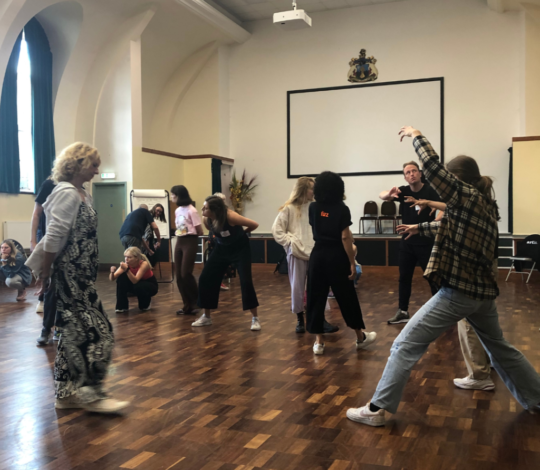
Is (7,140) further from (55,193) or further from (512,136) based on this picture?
(512,136)

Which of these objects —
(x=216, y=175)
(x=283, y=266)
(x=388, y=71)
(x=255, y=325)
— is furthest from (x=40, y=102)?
(x=255, y=325)

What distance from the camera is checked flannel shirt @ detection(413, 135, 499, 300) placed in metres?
2.33

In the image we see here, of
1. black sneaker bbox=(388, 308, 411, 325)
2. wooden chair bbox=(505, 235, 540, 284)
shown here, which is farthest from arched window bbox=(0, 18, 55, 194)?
wooden chair bbox=(505, 235, 540, 284)

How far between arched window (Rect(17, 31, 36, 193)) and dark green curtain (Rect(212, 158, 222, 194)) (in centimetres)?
412

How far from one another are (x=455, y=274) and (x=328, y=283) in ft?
4.63

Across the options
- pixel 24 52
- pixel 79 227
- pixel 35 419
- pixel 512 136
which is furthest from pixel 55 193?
pixel 512 136

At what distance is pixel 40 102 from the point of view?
1008 centimetres

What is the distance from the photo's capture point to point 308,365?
362cm

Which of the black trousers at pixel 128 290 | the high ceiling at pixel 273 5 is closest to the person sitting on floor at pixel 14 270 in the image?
the black trousers at pixel 128 290

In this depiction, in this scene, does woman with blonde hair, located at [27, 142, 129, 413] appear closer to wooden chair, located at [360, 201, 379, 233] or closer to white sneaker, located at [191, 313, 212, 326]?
white sneaker, located at [191, 313, 212, 326]

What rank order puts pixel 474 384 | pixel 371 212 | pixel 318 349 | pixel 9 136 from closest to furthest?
pixel 474 384 < pixel 318 349 < pixel 9 136 < pixel 371 212

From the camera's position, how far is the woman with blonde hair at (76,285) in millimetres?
2678

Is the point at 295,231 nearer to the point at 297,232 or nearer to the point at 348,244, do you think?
the point at 297,232

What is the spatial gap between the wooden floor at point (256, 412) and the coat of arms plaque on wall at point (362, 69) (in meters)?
8.79
